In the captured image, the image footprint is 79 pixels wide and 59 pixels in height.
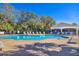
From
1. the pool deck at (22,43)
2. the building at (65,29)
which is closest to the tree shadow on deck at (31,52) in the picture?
the pool deck at (22,43)

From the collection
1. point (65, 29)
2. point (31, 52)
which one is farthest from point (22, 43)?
point (65, 29)

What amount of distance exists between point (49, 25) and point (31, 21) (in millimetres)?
330

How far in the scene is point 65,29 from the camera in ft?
18.3

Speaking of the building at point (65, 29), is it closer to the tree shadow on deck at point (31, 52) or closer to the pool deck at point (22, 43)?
the pool deck at point (22, 43)

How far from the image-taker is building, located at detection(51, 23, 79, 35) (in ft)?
17.9

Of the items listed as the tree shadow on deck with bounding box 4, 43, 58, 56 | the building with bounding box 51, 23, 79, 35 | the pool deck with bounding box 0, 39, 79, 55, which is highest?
the building with bounding box 51, 23, 79, 35

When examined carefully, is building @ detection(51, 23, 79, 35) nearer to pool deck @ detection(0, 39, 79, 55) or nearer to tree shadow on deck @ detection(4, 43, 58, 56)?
pool deck @ detection(0, 39, 79, 55)

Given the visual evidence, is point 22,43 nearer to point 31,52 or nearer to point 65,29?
point 31,52

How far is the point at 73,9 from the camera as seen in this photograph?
542 cm

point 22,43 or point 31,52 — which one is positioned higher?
point 22,43

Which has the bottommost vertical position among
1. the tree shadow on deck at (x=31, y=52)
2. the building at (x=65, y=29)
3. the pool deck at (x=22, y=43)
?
the tree shadow on deck at (x=31, y=52)

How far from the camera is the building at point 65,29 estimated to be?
547 centimetres

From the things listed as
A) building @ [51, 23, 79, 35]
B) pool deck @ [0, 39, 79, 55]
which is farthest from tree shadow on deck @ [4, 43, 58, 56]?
building @ [51, 23, 79, 35]

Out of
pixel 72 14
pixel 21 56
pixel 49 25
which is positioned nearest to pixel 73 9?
pixel 72 14
